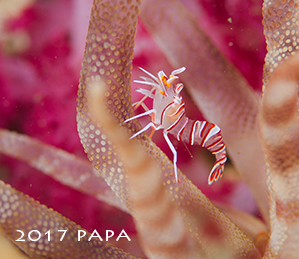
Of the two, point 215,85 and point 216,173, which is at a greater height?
point 215,85

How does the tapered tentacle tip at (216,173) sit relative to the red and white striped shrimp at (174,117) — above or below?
below

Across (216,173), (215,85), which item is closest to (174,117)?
(215,85)

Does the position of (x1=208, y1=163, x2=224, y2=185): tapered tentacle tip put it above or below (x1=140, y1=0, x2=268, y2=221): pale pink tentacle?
below

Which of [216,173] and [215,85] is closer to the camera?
[215,85]

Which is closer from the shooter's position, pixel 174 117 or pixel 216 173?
pixel 174 117

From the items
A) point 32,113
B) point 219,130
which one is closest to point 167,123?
point 219,130

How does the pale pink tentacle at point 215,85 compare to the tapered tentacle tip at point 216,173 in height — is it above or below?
above

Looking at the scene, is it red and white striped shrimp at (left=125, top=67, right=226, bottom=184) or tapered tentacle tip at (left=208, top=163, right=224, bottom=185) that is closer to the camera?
red and white striped shrimp at (left=125, top=67, right=226, bottom=184)

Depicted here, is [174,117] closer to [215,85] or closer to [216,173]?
[215,85]

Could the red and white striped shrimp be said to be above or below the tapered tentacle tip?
above

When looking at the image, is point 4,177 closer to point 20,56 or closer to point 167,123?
point 20,56

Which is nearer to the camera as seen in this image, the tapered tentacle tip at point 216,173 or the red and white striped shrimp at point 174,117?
the red and white striped shrimp at point 174,117
